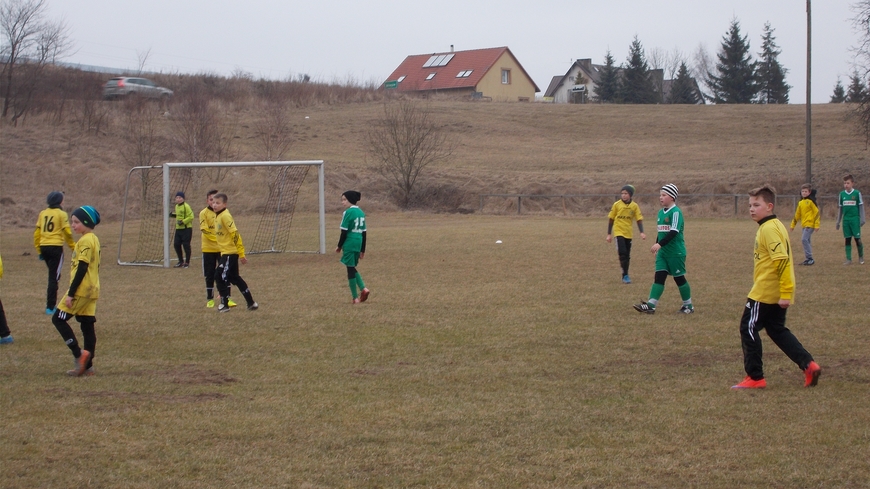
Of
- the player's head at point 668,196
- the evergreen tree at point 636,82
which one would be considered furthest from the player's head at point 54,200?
the evergreen tree at point 636,82

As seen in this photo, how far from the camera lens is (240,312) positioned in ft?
35.9

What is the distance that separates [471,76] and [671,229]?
203 ft

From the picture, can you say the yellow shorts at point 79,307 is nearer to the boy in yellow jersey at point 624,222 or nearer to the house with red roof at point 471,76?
the boy in yellow jersey at point 624,222

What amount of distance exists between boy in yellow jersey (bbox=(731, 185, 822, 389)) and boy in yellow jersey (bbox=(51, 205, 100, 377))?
5826 millimetres

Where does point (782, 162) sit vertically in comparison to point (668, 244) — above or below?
above

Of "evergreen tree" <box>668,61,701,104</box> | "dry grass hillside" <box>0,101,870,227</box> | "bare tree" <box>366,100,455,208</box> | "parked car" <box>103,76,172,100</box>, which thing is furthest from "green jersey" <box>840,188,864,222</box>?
"evergreen tree" <box>668,61,701,104</box>

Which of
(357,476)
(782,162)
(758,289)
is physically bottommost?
(357,476)

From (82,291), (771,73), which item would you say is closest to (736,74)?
(771,73)

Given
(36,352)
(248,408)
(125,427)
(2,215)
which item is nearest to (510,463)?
(248,408)

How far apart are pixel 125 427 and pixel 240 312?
17.7ft

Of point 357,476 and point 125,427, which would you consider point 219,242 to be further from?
point 357,476

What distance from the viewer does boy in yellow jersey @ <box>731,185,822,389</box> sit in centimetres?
634

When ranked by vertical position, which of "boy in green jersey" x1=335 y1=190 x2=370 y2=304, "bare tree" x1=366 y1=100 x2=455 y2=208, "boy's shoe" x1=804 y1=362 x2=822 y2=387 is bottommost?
"boy's shoe" x1=804 y1=362 x2=822 y2=387

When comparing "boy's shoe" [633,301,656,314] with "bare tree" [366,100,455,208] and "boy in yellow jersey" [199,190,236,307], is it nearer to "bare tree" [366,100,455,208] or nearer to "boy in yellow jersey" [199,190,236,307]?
"boy in yellow jersey" [199,190,236,307]
